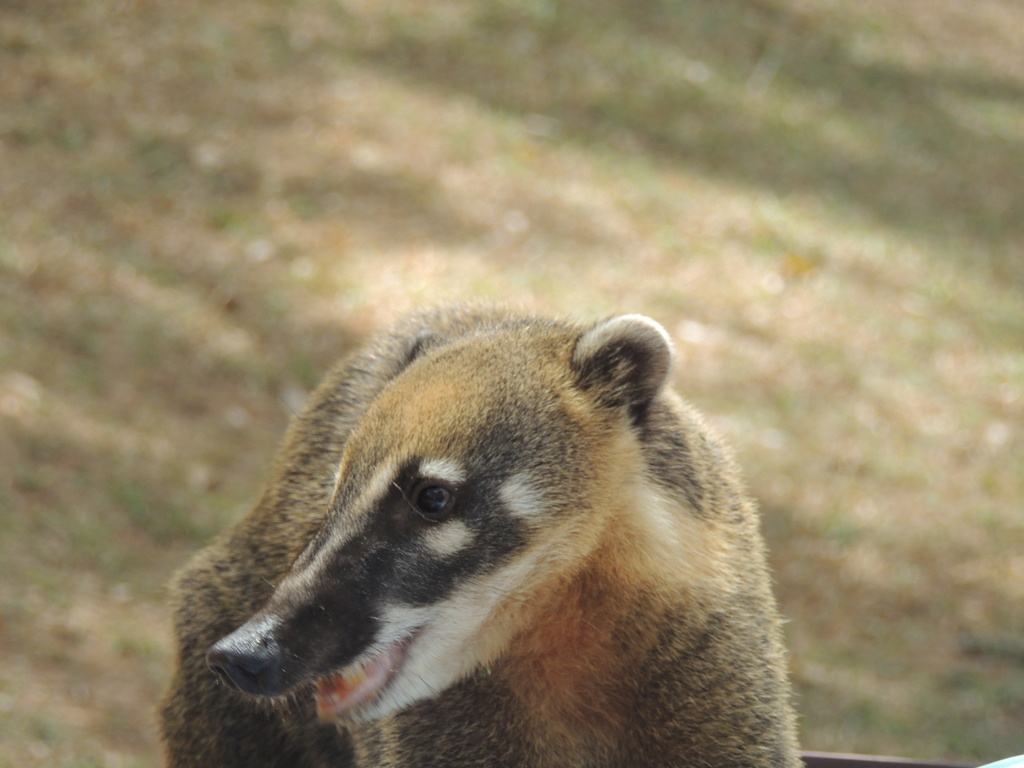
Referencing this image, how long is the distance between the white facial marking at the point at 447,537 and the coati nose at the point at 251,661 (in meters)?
0.37

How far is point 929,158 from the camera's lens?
28.6 ft

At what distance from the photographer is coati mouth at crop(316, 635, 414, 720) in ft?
7.79

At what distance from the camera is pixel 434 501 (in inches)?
92.6

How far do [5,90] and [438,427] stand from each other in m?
6.15

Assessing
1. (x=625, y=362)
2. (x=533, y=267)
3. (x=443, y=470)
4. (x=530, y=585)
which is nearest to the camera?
(x=443, y=470)

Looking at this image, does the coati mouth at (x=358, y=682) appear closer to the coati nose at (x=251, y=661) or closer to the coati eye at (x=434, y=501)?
the coati nose at (x=251, y=661)

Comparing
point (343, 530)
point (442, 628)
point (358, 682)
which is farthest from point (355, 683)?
point (343, 530)

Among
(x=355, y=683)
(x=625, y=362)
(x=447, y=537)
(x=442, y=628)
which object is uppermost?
(x=625, y=362)

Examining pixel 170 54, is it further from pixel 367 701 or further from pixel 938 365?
pixel 367 701

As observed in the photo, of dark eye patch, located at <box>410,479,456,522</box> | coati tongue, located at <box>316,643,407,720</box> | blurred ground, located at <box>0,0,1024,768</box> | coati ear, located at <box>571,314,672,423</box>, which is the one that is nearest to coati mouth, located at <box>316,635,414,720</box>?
coati tongue, located at <box>316,643,407,720</box>

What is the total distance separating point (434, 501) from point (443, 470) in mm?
68

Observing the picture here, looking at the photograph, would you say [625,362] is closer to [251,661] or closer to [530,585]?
[530,585]

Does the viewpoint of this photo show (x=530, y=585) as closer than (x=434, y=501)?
No

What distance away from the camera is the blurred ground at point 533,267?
5184 mm
